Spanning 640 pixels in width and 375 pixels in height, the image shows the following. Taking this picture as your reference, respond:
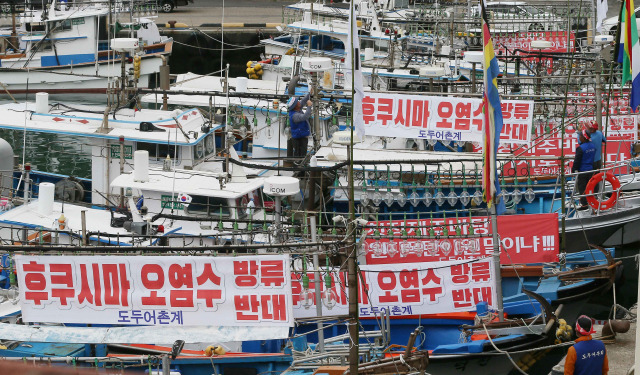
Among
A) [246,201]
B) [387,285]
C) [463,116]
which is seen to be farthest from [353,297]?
[463,116]

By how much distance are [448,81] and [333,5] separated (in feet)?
31.0

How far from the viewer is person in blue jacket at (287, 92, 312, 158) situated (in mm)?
20031

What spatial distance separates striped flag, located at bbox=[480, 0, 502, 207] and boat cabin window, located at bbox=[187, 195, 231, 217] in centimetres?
496

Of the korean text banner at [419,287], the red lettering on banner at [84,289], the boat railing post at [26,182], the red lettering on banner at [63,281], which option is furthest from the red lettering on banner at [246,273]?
the boat railing post at [26,182]

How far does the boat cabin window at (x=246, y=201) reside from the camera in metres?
16.4

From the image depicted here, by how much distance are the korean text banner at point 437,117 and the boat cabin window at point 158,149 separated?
3.62m

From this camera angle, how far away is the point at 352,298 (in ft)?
33.9

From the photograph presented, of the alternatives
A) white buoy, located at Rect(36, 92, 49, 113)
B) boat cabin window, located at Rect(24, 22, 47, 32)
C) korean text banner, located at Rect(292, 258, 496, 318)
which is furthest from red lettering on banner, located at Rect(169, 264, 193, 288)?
boat cabin window, located at Rect(24, 22, 47, 32)

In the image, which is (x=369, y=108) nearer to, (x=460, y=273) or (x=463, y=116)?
(x=463, y=116)

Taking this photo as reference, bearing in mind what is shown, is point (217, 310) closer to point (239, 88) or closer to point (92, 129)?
point (92, 129)

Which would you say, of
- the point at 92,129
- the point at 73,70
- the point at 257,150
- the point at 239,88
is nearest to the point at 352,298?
the point at 92,129

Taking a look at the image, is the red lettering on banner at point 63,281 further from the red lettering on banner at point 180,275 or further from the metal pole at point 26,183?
the metal pole at point 26,183

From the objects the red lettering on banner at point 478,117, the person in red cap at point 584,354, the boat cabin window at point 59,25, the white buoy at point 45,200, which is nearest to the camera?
the person in red cap at point 584,354

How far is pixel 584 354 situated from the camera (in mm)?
10797
